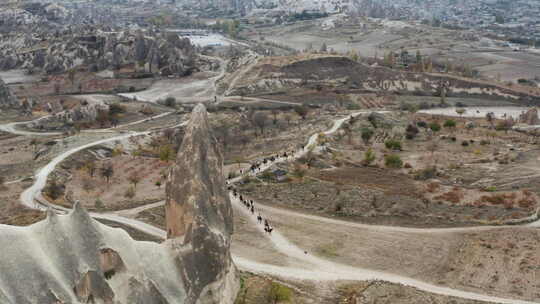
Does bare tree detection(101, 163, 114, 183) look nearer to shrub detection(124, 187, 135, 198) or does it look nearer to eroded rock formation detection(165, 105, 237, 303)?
shrub detection(124, 187, 135, 198)

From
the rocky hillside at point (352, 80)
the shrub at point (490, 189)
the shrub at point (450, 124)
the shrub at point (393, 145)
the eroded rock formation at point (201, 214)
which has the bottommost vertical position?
the rocky hillside at point (352, 80)

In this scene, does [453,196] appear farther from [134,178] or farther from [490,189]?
[134,178]

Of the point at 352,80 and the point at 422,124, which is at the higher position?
the point at 422,124

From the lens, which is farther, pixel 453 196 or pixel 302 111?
pixel 302 111

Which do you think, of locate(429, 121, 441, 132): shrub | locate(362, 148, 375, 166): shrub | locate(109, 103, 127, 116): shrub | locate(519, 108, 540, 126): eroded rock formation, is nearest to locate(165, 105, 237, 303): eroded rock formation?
locate(362, 148, 375, 166): shrub

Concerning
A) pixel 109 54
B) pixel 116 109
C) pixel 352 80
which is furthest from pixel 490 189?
pixel 109 54

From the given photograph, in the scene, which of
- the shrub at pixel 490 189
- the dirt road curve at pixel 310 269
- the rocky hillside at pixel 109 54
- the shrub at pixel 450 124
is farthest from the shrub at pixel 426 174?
the rocky hillside at pixel 109 54

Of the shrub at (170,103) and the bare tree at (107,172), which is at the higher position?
the bare tree at (107,172)

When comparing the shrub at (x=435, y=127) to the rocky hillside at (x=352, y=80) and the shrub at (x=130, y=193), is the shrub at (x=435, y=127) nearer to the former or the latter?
the rocky hillside at (x=352, y=80)

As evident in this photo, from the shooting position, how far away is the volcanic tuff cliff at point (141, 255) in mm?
20703

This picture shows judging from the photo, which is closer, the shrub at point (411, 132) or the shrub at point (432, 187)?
the shrub at point (432, 187)

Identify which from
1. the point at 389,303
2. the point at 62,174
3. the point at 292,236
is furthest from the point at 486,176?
the point at 62,174

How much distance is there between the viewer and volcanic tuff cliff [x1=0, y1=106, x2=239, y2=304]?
20.7m

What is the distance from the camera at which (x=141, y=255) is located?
2469 cm
